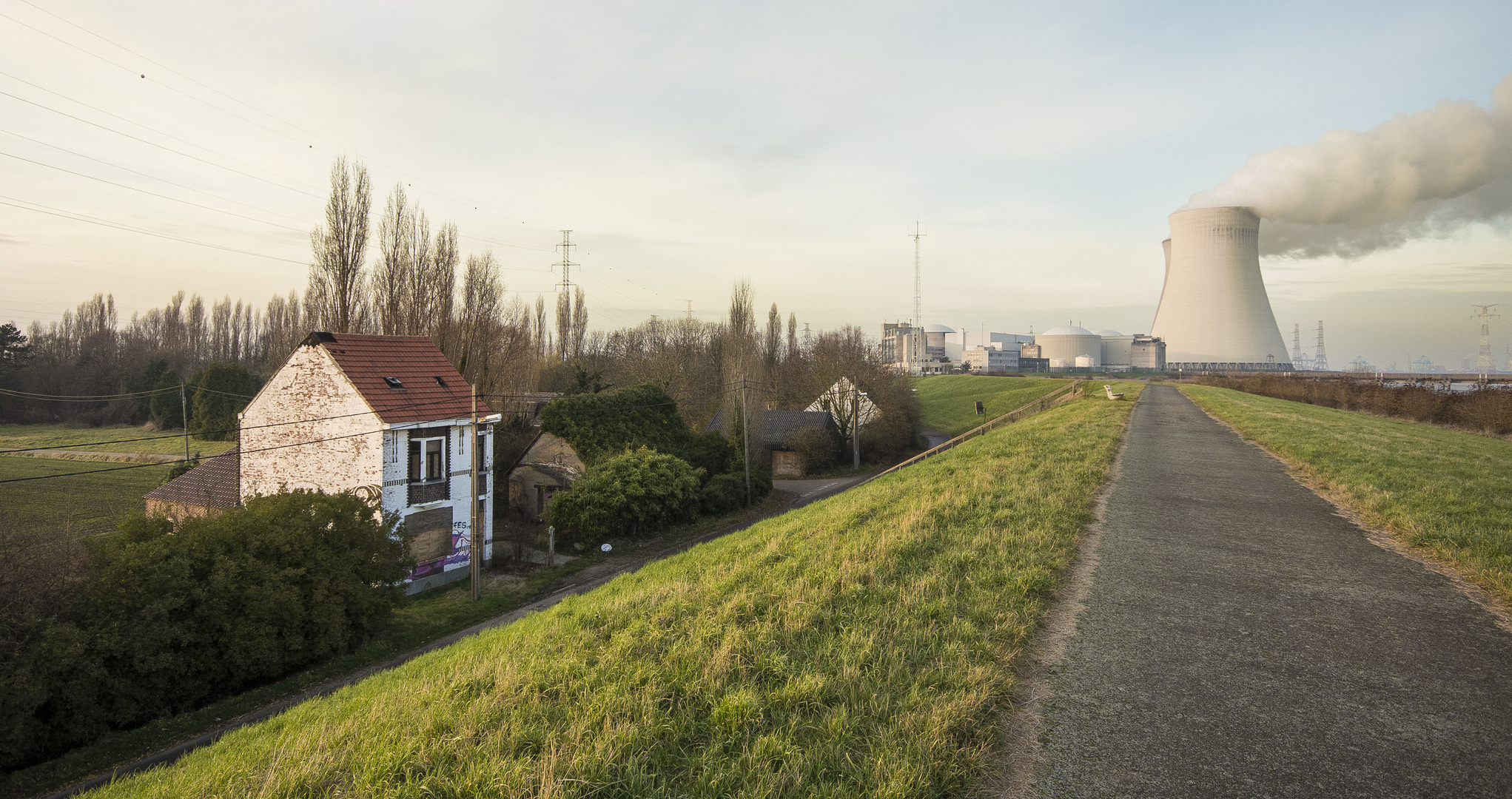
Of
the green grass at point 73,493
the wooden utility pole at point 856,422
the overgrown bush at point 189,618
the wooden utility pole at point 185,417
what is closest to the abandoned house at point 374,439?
the wooden utility pole at point 185,417

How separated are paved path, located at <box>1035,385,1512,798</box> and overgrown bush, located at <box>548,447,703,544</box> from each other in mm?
20915

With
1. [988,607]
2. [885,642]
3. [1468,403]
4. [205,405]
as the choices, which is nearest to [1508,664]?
[988,607]

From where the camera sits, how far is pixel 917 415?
2365 inches

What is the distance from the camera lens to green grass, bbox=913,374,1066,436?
206ft

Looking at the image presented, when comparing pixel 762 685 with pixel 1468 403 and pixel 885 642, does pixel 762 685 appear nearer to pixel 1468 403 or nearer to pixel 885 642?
pixel 885 642

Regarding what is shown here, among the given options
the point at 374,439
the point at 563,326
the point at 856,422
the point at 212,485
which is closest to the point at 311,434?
the point at 374,439

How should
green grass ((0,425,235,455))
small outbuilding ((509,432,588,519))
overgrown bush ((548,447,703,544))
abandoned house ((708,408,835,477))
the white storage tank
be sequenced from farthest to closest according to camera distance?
1. the white storage tank
2. green grass ((0,425,235,455))
3. abandoned house ((708,408,835,477))
4. small outbuilding ((509,432,588,519))
5. overgrown bush ((548,447,703,544))

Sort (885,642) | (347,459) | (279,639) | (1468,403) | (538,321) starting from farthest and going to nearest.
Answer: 1. (538,321)
2. (1468,403)
3. (347,459)
4. (279,639)
5. (885,642)

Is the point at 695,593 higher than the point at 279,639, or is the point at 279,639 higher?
the point at 695,593

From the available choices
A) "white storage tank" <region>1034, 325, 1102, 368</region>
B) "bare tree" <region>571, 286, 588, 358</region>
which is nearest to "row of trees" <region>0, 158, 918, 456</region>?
"bare tree" <region>571, 286, 588, 358</region>

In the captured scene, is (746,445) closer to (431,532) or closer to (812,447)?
(812,447)

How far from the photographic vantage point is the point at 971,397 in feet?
238

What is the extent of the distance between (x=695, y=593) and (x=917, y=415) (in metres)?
55.2

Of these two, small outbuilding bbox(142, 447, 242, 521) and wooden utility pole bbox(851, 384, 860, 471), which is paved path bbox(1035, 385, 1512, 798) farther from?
wooden utility pole bbox(851, 384, 860, 471)
